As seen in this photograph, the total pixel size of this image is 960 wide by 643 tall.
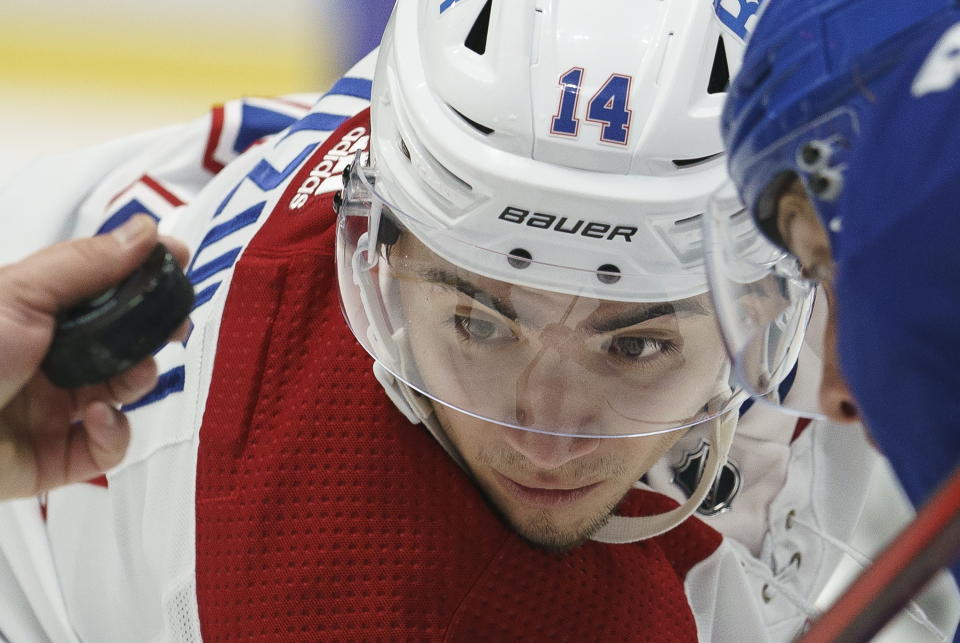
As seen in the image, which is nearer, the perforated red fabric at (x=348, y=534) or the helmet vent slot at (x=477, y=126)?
the helmet vent slot at (x=477, y=126)

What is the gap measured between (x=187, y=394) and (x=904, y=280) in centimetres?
103

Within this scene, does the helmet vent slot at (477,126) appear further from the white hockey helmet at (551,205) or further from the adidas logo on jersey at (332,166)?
the adidas logo on jersey at (332,166)

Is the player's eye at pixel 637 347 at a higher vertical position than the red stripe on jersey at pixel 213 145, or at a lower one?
higher

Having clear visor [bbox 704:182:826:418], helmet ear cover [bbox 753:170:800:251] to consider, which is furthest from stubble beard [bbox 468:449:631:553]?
helmet ear cover [bbox 753:170:800:251]

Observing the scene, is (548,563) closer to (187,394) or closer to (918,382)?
(187,394)

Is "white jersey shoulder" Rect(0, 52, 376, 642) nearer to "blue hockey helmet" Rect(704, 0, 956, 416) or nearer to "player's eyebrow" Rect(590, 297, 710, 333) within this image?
"player's eyebrow" Rect(590, 297, 710, 333)

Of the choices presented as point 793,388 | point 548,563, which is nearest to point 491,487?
point 548,563

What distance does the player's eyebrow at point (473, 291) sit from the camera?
1.20m

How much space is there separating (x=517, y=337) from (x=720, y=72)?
0.33 metres

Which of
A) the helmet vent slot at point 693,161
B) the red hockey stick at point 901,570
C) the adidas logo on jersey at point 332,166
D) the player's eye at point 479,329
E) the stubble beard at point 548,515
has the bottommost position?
the stubble beard at point 548,515

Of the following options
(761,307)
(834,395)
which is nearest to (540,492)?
(761,307)

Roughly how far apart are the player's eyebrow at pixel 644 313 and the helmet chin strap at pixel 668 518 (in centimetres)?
23

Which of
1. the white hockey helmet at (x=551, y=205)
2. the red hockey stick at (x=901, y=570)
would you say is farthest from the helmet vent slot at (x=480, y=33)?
the red hockey stick at (x=901, y=570)

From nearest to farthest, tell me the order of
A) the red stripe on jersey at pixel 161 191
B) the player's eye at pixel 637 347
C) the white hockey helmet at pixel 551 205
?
the white hockey helmet at pixel 551 205 < the player's eye at pixel 637 347 < the red stripe on jersey at pixel 161 191
